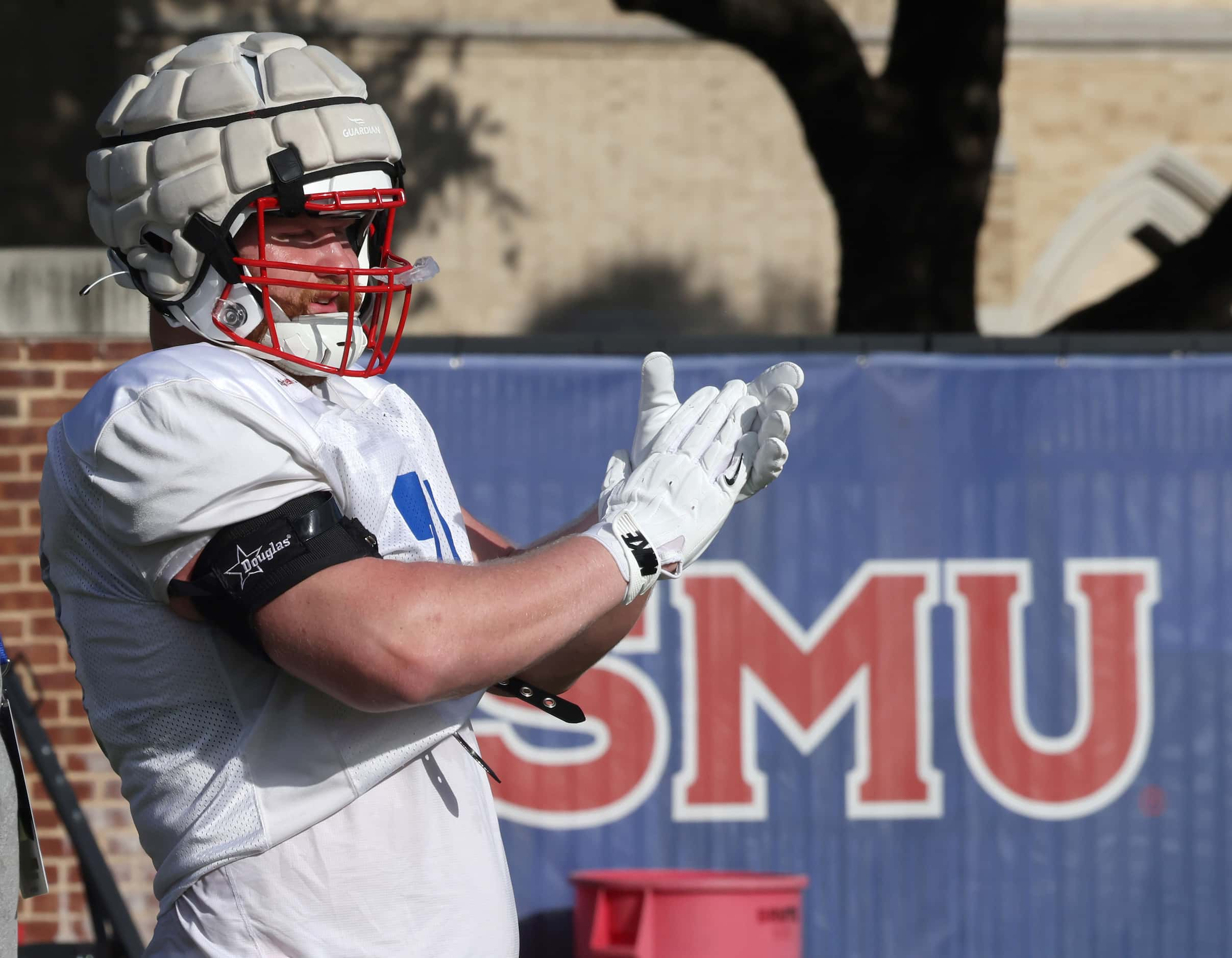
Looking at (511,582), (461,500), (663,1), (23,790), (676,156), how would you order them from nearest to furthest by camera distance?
(511,582) → (23,790) → (461,500) → (663,1) → (676,156)

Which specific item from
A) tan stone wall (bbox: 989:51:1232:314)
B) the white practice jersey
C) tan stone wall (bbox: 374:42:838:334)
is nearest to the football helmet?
the white practice jersey

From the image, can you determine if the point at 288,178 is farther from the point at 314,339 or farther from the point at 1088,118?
the point at 1088,118

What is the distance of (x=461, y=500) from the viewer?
4703mm

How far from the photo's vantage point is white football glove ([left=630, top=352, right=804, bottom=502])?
199 cm

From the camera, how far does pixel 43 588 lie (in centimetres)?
481

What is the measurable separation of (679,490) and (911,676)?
298 cm

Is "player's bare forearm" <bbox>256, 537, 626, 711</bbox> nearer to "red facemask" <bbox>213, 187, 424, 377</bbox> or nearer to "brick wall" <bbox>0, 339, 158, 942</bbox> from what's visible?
"red facemask" <bbox>213, 187, 424, 377</bbox>

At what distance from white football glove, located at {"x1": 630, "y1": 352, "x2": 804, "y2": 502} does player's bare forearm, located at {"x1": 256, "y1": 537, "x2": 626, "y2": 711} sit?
15.4 inches

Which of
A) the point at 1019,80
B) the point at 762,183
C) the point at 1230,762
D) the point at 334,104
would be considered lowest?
the point at 1230,762

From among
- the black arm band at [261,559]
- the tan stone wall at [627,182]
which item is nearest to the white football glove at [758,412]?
the black arm band at [261,559]

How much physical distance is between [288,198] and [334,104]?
15 cm

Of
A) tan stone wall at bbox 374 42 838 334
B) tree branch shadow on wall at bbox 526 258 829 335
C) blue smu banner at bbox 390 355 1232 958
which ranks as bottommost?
blue smu banner at bbox 390 355 1232 958

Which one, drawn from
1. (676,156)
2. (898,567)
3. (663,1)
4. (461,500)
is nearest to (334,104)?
(461,500)

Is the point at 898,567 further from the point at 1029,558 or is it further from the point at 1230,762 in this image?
the point at 1230,762
